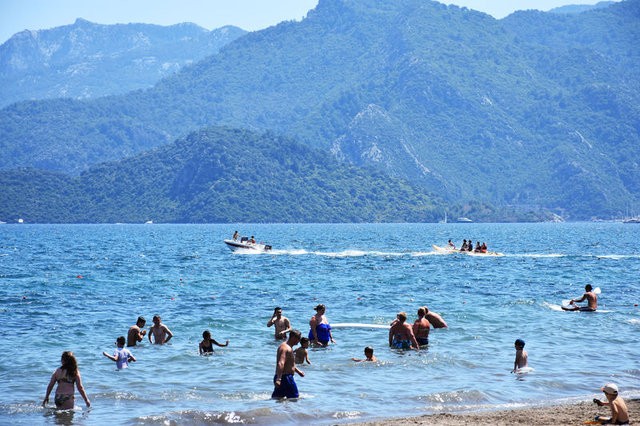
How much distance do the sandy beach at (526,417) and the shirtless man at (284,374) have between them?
8.76ft

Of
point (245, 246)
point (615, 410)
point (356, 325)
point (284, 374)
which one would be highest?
point (615, 410)

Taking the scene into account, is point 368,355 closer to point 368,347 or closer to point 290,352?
point 368,347

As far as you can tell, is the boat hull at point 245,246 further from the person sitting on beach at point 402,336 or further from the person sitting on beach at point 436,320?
the person sitting on beach at point 402,336

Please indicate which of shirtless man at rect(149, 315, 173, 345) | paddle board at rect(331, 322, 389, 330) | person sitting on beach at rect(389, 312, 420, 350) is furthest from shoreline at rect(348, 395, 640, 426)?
paddle board at rect(331, 322, 389, 330)

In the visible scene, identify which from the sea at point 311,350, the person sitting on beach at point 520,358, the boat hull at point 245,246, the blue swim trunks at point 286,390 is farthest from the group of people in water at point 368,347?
the boat hull at point 245,246

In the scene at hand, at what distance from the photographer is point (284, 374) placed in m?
21.2

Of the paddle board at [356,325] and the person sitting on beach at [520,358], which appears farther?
the paddle board at [356,325]

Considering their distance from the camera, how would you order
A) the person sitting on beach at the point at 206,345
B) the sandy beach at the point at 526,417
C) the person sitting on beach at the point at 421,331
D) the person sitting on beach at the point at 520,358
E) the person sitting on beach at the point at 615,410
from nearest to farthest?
the person sitting on beach at the point at 615,410
the sandy beach at the point at 526,417
the person sitting on beach at the point at 520,358
the person sitting on beach at the point at 206,345
the person sitting on beach at the point at 421,331

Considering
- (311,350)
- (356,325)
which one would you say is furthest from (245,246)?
(311,350)

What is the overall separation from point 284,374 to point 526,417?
576 cm

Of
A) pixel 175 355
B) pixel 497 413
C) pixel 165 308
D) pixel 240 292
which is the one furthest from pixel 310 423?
pixel 240 292

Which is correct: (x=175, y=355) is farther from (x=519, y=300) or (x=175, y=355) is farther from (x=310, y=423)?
(x=519, y=300)

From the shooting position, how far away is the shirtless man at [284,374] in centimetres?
2067

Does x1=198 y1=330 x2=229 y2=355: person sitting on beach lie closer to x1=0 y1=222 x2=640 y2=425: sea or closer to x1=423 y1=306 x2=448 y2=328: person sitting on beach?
x1=0 y1=222 x2=640 y2=425: sea
